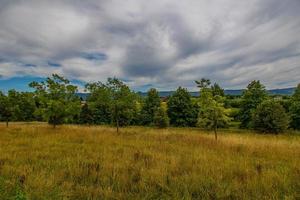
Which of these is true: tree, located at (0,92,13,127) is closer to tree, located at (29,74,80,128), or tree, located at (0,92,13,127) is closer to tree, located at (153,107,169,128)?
tree, located at (29,74,80,128)

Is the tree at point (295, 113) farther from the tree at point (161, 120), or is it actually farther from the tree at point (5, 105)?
the tree at point (5, 105)

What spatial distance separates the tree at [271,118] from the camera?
35.3m

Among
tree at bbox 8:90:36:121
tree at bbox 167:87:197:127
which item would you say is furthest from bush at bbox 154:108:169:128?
tree at bbox 8:90:36:121

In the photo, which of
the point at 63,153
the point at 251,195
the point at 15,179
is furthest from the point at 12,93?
the point at 251,195

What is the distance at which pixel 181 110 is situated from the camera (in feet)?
168

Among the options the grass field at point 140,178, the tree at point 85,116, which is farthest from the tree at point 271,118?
the tree at point 85,116

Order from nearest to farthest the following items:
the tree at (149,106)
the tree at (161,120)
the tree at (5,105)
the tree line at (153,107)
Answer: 1. the tree line at (153,107)
2. the tree at (5,105)
3. the tree at (161,120)
4. the tree at (149,106)

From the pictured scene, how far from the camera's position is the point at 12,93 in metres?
40.4

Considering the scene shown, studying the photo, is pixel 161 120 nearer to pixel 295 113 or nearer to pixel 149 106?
pixel 149 106

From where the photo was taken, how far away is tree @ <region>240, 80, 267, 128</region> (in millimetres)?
43406

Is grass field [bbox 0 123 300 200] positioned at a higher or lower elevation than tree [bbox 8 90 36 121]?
lower

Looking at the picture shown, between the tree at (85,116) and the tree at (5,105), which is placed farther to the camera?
the tree at (85,116)

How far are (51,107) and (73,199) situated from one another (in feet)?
63.2

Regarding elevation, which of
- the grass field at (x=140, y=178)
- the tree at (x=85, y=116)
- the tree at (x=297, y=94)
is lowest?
the grass field at (x=140, y=178)
